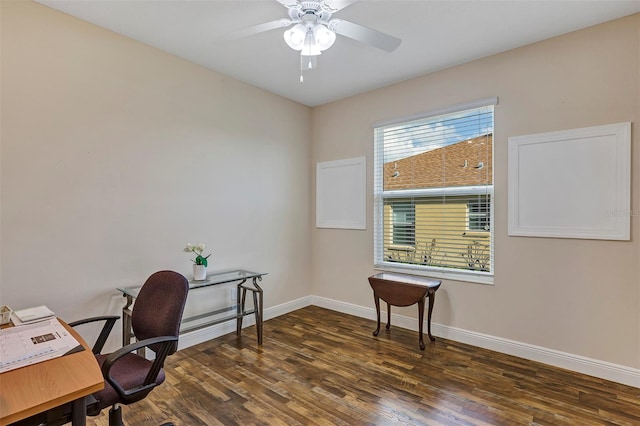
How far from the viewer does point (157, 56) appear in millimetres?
2748

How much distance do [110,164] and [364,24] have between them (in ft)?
7.47

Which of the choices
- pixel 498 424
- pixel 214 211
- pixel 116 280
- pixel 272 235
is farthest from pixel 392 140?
pixel 116 280

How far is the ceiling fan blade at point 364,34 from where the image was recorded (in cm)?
185

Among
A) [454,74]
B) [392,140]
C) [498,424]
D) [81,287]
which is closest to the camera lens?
[498,424]

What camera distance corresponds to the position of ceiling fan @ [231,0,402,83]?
184 centimetres

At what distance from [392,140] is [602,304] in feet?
7.74

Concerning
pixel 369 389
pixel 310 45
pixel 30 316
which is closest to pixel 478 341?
pixel 369 389

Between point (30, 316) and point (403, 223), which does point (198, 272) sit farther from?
point (403, 223)

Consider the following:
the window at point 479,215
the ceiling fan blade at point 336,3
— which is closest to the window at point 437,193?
the window at point 479,215

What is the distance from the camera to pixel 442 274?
3.18m

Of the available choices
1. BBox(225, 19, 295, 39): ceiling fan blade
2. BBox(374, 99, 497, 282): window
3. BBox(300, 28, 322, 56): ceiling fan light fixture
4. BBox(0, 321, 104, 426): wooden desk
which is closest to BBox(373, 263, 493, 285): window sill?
BBox(374, 99, 497, 282): window

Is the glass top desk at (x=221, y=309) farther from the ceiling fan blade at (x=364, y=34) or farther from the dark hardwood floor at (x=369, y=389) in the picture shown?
the ceiling fan blade at (x=364, y=34)

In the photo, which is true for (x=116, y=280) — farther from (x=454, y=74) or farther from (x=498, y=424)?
(x=454, y=74)

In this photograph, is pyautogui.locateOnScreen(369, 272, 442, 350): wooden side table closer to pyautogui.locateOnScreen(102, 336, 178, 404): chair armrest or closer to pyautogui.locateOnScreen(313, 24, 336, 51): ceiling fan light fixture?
pyautogui.locateOnScreen(102, 336, 178, 404): chair armrest
